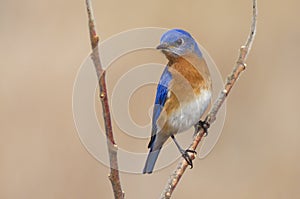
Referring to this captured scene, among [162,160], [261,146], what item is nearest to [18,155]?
[261,146]

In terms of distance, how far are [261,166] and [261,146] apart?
0.08 meters

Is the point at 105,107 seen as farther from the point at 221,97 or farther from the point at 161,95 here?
the point at 161,95

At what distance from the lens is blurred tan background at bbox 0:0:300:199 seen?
2361mm

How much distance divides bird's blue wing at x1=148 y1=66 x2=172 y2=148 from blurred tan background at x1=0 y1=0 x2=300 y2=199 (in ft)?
4.97

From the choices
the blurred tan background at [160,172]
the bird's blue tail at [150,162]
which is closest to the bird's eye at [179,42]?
the bird's blue tail at [150,162]

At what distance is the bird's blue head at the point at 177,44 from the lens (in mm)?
654

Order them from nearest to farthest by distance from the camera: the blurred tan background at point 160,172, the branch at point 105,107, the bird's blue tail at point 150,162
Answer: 1. the branch at point 105,107
2. the bird's blue tail at point 150,162
3. the blurred tan background at point 160,172

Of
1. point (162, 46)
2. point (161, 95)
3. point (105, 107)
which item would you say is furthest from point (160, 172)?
point (105, 107)

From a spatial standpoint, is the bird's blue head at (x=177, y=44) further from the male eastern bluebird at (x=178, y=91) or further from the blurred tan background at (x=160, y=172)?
the blurred tan background at (x=160, y=172)

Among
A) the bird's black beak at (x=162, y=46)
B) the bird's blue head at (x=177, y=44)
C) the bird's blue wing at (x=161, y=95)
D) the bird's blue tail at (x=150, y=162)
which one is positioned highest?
the bird's blue head at (x=177, y=44)

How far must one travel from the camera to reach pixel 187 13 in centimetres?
243

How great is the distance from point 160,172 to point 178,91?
157 cm

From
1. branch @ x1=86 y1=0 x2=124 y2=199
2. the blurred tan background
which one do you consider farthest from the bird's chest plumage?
the blurred tan background

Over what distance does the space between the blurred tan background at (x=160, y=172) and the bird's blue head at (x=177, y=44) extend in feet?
5.29
